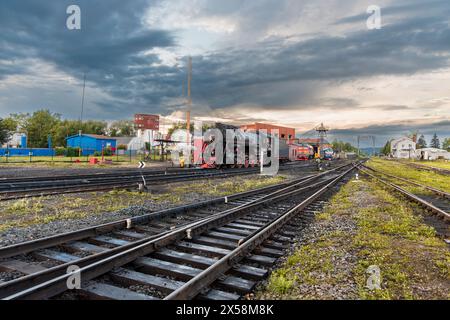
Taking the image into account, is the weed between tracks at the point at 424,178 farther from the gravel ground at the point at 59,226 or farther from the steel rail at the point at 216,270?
the gravel ground at the point at 59,226

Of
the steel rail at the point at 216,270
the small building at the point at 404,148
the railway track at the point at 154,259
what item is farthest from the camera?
the small building at the point at 404,148

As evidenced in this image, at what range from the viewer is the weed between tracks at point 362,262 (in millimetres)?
4074

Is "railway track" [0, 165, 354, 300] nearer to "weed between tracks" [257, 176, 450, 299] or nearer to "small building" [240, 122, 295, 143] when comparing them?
"weed between tracks" [257, 176, 450, 299]

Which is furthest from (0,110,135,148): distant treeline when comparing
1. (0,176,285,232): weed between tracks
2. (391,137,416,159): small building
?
(391,137,416,159): small building

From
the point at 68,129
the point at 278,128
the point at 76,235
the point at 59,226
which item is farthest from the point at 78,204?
the point at 278,128

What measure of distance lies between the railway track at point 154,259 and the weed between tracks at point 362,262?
0.52 m

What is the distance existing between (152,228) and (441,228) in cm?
783

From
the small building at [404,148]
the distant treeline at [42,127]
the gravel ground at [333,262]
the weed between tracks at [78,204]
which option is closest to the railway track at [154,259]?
the gravel ground at [333,262]

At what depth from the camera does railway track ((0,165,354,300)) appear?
3773mm

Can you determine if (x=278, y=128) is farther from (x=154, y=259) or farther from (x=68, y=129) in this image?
(x=154, y=259)

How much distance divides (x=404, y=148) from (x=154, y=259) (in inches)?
5873

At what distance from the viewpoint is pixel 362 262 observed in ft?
16.8

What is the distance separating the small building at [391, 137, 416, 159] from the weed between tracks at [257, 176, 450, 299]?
127288 millimetres
